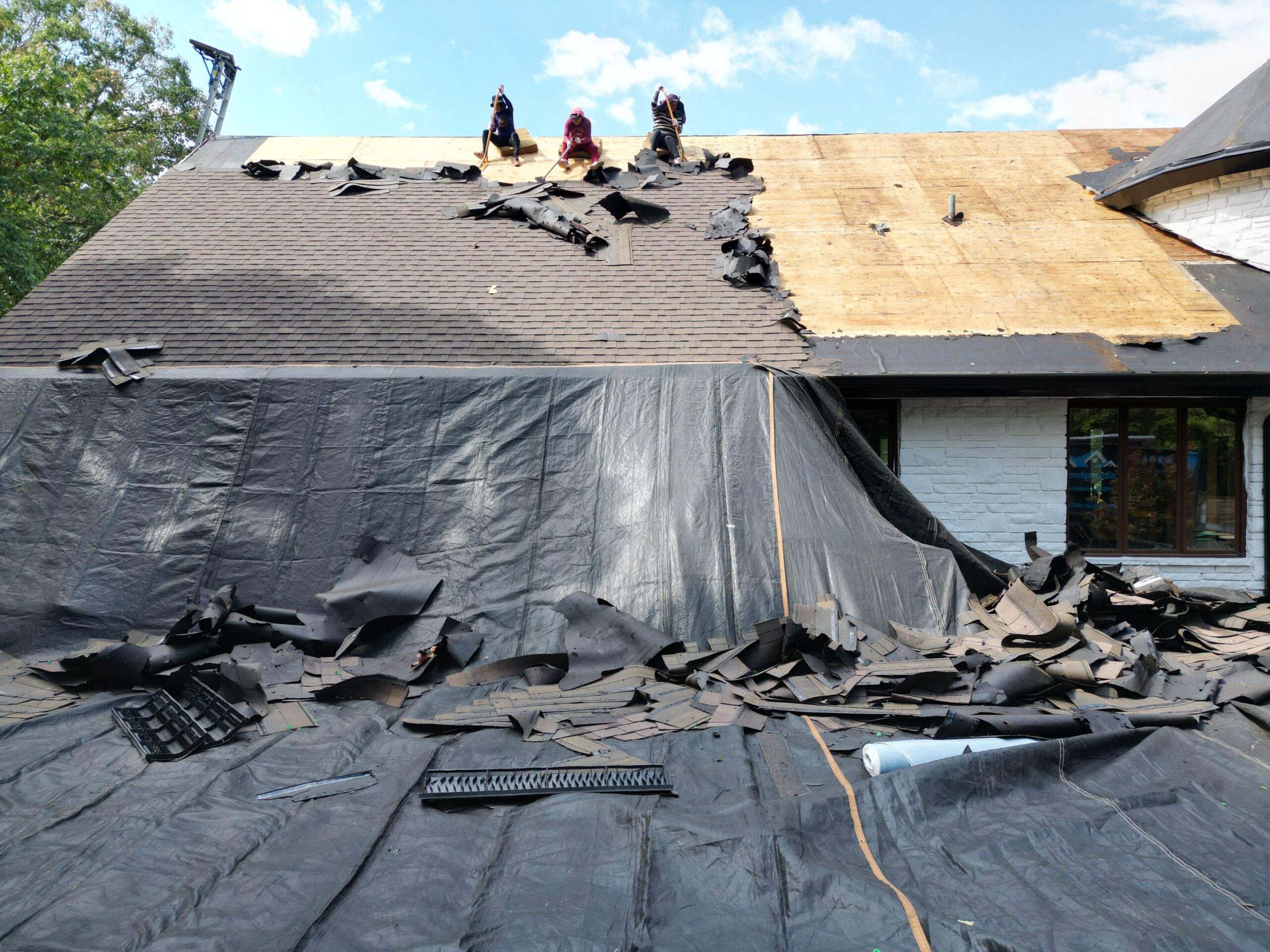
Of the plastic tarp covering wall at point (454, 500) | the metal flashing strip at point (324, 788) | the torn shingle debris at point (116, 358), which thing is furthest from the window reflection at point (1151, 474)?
the torn shingle debris at point (116, 358)

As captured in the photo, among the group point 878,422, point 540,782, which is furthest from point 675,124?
point 540,782

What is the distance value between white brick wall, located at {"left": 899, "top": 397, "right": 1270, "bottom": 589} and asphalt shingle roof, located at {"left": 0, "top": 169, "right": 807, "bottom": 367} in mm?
1622

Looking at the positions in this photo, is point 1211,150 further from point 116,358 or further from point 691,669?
point 116,358

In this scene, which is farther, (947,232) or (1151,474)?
(947,232)

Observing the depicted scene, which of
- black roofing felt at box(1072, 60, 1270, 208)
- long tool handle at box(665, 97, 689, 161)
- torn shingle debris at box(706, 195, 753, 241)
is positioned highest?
long tool handle at box(665, 97, 689, 161)

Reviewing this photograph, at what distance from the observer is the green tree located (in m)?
12.4

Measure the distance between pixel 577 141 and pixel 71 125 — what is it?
846 centimetres

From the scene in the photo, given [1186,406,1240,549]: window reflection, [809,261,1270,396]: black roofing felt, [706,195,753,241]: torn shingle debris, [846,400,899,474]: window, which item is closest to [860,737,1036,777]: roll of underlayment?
[809,261,1270,396]: black roofing felt

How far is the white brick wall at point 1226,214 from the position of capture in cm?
858

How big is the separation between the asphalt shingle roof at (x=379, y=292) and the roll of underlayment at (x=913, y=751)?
4.24 meters

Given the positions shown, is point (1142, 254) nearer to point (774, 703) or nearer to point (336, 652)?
point (774, 703)

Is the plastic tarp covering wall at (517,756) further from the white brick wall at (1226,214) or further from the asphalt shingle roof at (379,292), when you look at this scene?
the white brick wall at (1226,214)

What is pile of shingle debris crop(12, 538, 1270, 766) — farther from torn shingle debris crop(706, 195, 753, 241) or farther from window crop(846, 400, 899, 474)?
torn shingle debris crop(706, 195, 753, 241)

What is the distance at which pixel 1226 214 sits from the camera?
350 inches
